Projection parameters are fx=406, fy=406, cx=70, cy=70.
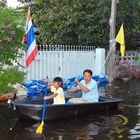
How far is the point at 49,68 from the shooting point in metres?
16.4

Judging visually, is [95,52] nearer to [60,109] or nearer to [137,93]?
[137,93]

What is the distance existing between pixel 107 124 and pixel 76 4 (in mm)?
12101

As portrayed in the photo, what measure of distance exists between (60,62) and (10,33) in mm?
4316

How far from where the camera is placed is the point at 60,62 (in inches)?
671

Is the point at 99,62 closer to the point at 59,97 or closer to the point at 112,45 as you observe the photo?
the point at 112,45

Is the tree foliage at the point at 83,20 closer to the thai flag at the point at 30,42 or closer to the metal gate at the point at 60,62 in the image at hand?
the metal gate at the point at 60,62

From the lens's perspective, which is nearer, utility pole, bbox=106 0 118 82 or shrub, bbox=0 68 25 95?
shrub, bbox=0 68 25 95

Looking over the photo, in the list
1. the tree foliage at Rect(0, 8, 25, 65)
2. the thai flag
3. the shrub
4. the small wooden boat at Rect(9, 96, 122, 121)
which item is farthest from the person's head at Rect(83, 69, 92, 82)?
the tree foliage at Rect(0, 8, 25, 65)

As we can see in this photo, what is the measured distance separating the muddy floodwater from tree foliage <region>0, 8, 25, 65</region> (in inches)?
79.4

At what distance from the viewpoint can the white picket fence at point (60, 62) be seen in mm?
15789

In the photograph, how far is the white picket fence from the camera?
1579 centimetres

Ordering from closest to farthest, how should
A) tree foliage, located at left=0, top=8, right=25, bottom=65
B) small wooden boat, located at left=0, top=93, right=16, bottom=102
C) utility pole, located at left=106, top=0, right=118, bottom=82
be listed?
small wooden boat, located at left=0, top=93, right=16, bottom=102, tree foliage, located at left=0, top=8, right=25, bottom=65, utility pole, located at left=106, top=0, right=118, bottom=82

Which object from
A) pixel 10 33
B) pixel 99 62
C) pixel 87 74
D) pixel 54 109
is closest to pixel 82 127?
pixel 54 109

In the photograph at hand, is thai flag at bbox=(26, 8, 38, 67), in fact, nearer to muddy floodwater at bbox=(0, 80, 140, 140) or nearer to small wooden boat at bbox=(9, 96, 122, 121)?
muddy floodwater at bbox=(0, 80, 140, 140)
